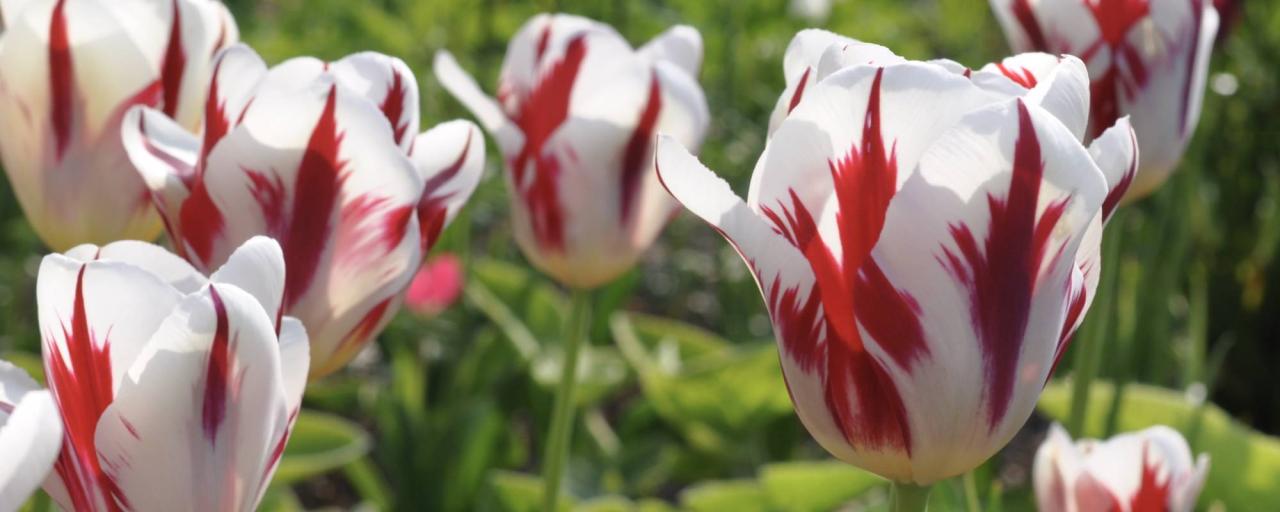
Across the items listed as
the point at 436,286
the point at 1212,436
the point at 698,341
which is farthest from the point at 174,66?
the point at 698,341

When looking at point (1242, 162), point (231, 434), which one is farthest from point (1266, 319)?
point (231, 434)

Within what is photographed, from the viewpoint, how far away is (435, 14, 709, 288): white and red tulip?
1.05 m

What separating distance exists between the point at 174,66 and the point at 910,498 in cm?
46

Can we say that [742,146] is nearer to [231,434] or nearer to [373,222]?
[373,222]

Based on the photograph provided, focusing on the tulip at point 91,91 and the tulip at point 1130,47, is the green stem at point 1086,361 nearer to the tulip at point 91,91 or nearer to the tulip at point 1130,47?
the tulip at point 1130,47

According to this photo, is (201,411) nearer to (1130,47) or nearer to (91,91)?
(91,91)

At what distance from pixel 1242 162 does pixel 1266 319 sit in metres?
0.21

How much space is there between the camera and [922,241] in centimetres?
53

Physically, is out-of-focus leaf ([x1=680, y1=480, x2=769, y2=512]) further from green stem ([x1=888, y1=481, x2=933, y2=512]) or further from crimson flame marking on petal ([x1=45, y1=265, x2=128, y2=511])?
crimson flame marking on petal ([x1=45, y1=265, x2=128, y2=511])

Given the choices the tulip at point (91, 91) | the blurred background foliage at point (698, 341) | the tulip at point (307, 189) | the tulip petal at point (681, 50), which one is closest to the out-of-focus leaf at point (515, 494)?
the blurred background foliage at point (698, 341)

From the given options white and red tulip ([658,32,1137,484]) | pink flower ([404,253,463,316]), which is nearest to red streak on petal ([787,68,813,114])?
white and red tulip ([658,32,1137,484])

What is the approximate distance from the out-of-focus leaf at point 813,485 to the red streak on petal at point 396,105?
22.7 inches

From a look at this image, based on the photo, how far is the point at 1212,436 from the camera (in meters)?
1.32

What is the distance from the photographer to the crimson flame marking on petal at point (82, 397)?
0.50 m
